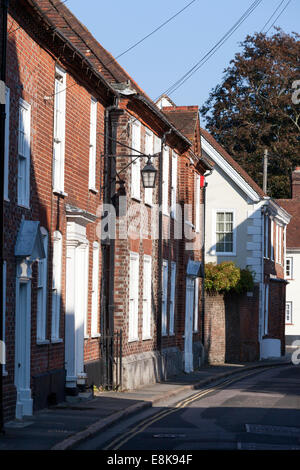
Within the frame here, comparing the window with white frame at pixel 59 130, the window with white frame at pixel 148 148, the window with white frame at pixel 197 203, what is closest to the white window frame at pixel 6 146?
the window with white frame at pixel 59 130

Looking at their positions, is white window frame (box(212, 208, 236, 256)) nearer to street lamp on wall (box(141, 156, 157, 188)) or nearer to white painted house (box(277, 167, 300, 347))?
white painted house (box(277, 167, 300, 347))

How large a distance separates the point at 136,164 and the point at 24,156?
8675mm

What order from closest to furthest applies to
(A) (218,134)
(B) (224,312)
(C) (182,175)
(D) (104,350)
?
(D) (104,350) → (C) (182,175) → (B) (224,312) → (A) (218,134)

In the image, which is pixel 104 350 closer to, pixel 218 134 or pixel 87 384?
pixel 87 384

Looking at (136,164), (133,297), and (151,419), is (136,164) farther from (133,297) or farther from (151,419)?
(151,419)

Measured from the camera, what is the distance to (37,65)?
1761cm

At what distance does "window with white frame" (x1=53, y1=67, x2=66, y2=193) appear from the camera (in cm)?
1914

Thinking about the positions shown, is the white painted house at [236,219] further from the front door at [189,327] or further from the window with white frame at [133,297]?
the window with white frame at [133,297]

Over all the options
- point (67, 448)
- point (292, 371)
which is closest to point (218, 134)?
point (292, 371)

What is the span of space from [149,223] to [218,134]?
109ft

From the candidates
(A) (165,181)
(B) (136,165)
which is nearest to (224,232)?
(A) (165,181)

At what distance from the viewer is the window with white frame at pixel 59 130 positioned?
754 inches

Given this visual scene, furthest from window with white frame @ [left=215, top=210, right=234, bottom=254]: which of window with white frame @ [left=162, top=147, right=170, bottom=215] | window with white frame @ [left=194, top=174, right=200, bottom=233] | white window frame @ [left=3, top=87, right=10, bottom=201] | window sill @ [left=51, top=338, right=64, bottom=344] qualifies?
white window frame @ [left=3, top=87, right=10, bottom=201]

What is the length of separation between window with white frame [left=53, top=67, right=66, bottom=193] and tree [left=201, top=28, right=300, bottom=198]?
3948cm
